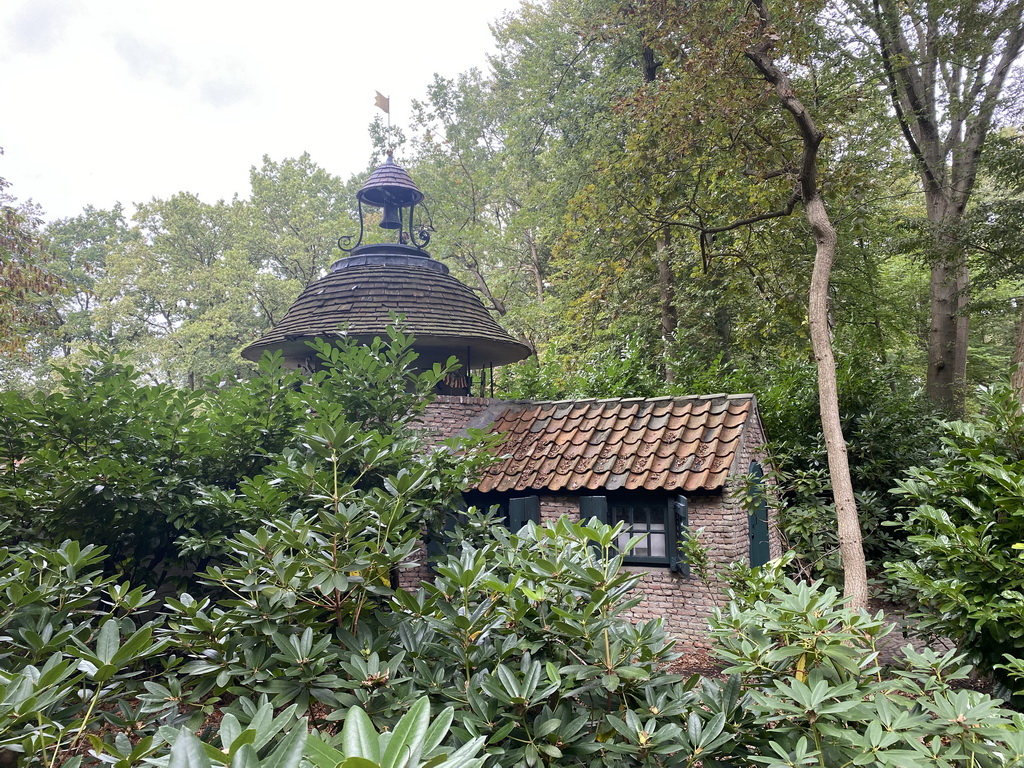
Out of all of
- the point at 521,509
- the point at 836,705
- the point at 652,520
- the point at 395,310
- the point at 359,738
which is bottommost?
the point at 652,520

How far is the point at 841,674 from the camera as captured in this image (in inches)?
76.9

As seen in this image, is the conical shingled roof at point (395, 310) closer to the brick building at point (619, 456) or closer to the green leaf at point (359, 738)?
the brick building at point (619, 456)

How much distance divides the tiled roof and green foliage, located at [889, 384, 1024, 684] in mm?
2671

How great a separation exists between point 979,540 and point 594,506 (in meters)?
3.76

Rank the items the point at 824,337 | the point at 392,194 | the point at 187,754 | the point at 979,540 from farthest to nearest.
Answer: the point at 392,194, the point at 824,337, the point at 979,540, the point at 187,754

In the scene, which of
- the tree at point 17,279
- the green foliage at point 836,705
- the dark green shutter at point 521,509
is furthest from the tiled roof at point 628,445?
the tree at point 17,279

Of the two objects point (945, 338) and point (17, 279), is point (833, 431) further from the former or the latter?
point (17, 279)

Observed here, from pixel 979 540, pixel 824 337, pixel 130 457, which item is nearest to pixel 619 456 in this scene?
pixel 824 337

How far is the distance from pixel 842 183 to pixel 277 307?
2328 cm

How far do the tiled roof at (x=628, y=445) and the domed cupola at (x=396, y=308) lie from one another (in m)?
1.97

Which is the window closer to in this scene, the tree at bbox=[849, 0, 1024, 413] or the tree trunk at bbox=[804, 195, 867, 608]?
the tree trunk at bbox=[804, 195, 867, 608]

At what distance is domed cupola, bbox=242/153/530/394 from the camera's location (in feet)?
30.5

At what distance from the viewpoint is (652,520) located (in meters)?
7.29

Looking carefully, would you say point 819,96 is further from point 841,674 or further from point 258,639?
point 258,639
